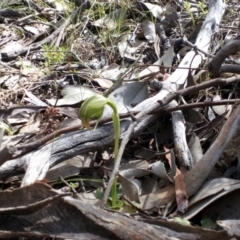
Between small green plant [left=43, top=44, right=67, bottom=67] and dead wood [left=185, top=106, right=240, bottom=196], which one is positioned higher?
dead wood [left=185, top=106, right=240, bottom=196]

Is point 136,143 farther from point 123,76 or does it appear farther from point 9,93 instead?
point 9,93

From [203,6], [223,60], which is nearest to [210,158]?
[223,60]

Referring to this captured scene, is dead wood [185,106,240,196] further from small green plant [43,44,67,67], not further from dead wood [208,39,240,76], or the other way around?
small green plant [43,44,67,67]

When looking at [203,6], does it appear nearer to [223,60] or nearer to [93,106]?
[223,60]

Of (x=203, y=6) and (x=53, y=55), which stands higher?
(x=203, y=6)

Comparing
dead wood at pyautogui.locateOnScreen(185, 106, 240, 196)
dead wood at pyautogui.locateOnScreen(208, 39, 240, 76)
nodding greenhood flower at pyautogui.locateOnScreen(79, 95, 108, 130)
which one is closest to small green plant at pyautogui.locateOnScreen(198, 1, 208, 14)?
dead wood at pyautogui.locateOnScreen(208, 39, 240, 76)

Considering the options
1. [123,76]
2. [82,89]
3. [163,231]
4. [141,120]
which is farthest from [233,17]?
[163,231]

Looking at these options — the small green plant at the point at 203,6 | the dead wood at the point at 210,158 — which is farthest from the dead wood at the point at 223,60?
the small green plant at the point at 203,6

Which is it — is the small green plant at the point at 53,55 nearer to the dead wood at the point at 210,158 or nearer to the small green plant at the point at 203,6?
the small green plant at the point at 203,6

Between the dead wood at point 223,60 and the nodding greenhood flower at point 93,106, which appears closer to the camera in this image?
the nodding greenhood flower at point 93,106

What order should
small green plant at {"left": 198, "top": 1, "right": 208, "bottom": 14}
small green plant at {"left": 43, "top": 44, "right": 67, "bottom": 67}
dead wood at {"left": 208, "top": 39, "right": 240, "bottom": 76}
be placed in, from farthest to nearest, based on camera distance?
1. small green plant at {"left": 198, "top": 1, "right": 208, "bottom": 14}
2. small green plant at {"left": 43, "top": 44, "right": 67, "bottom": 67}
3. dead wood at {"left": 208, "top": 39, "right": 240, "bottom": 76}

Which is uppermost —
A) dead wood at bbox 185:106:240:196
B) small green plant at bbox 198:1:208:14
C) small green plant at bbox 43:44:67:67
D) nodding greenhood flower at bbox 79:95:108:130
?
small green plant at bbox 198:1:208:14

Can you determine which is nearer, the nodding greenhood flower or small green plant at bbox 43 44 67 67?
the nodding greenhood flower

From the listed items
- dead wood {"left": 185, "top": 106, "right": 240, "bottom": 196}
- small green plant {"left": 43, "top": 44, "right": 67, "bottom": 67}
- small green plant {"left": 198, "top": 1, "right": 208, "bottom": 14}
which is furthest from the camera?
small green plant {"left": 198, "top": 1, "right": 208, "bottom": 14}
